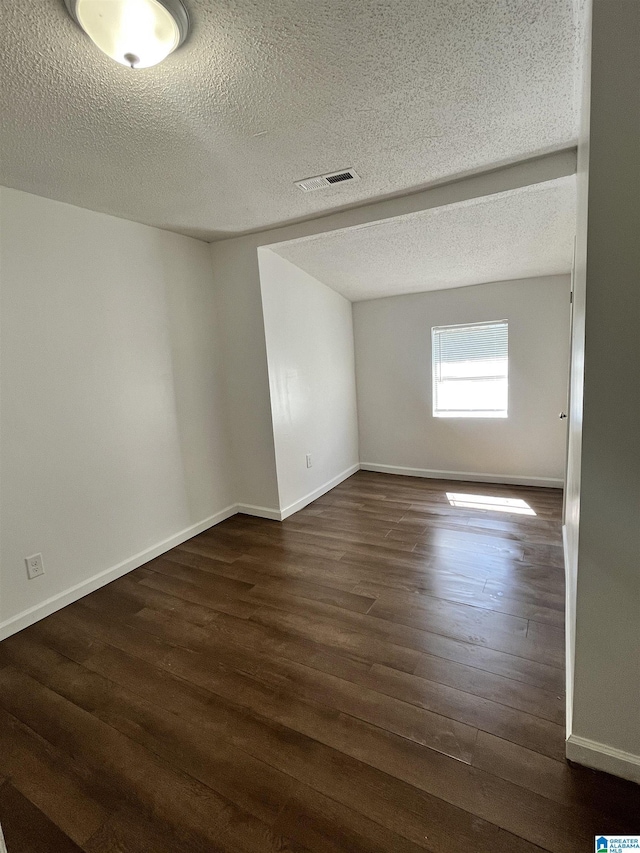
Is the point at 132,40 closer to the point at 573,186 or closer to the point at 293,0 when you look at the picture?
the point at 293,0

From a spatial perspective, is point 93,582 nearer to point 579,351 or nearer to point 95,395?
point 95,395

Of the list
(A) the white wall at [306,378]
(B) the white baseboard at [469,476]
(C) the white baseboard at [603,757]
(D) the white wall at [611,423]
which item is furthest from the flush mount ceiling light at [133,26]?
(B) the white baseboard at [469,476]

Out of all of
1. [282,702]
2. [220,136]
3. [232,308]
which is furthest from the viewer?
[232,308]

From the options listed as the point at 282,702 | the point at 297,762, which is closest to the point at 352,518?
the point at 282,702

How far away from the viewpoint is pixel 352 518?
11.1ft

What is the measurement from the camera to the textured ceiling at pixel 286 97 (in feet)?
3.87

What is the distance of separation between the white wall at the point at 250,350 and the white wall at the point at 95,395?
0.18 metres

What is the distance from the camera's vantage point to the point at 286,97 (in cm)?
151

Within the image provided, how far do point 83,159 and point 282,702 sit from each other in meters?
2.76

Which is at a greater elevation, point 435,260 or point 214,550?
point 435,260

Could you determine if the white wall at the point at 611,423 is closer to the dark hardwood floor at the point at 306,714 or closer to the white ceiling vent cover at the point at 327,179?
→ the dark hardwood floor at the point at 306,714

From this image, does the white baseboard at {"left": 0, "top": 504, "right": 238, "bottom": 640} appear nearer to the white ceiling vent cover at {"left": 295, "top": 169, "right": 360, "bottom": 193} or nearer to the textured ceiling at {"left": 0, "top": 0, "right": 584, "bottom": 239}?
the textured ceiling at {"left": 0, "top": 0, "right": 584, "bottom": 239}

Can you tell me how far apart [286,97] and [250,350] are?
1.95m

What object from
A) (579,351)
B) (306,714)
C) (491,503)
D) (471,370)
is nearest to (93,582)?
(306,714)
